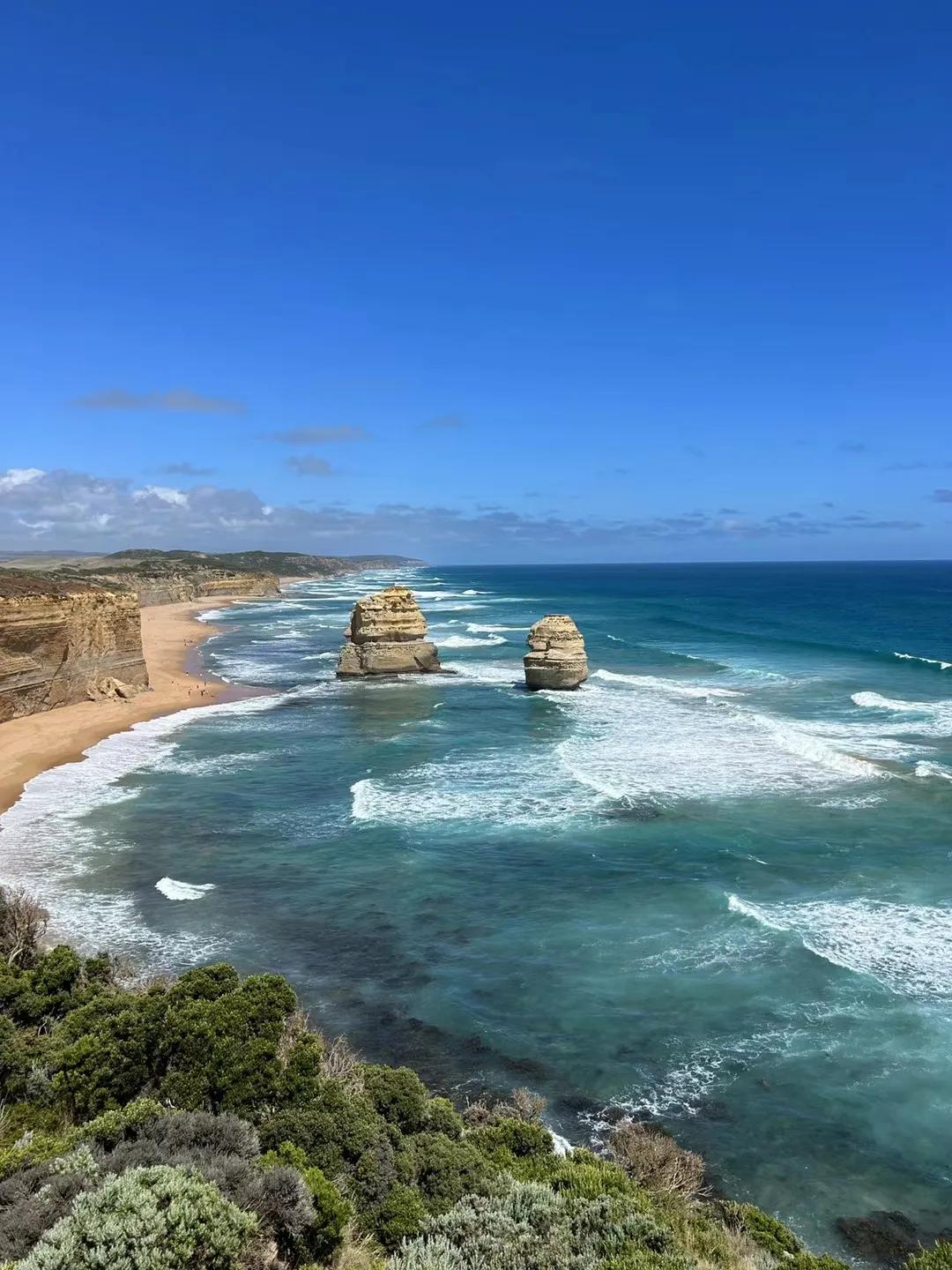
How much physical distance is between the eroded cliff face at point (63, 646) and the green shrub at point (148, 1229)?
31729 millimetres

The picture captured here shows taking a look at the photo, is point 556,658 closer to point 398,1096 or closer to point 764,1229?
point 398,1096

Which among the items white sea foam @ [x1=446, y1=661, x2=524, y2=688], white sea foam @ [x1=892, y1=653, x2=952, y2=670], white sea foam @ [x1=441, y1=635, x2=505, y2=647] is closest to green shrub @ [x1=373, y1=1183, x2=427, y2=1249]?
white sea foam @ [x1=446, y1=661, x2=524, y2=688]

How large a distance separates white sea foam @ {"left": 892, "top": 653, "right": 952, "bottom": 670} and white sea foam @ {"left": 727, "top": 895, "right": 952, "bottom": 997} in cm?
3742

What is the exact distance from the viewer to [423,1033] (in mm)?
14141

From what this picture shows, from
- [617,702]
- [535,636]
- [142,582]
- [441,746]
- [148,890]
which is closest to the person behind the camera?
[148,890]

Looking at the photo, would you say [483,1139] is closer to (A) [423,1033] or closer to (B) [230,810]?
(A) [423,1033]

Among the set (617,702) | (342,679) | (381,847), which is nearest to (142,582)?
(342,679)

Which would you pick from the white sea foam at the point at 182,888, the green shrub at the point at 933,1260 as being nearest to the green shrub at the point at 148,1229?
the green shrub at the point at 933,1260

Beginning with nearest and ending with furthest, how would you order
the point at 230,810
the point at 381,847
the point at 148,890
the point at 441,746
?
1. the point at 148,890
2. the point at 381,847
3. the point at 230,810
4. the point at 441,746

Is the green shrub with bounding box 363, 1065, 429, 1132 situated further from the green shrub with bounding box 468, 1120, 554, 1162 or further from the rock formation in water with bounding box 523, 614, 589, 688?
the rock formation in water with bounding box 523, 614, 589, 688

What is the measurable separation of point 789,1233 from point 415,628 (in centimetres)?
4016

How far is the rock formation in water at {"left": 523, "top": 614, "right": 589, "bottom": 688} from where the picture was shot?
42.6m

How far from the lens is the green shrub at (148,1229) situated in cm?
Answer: 615

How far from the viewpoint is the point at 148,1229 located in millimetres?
6453
